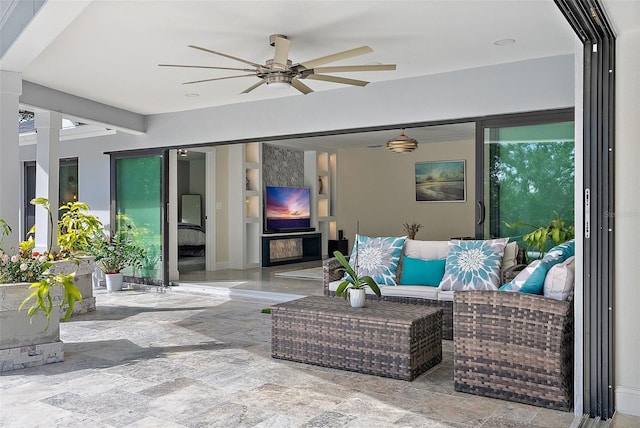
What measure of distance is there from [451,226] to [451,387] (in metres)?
7.59

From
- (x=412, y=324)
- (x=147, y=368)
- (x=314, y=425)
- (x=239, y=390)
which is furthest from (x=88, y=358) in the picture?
(x=412, y=324)

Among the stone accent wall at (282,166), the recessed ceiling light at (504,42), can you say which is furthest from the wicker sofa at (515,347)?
the stone accent wall at (282,166)

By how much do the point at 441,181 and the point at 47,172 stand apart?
7.17m

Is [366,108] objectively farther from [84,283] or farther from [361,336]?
[84,283]

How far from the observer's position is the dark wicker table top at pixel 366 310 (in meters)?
3.52

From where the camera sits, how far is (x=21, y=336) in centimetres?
385

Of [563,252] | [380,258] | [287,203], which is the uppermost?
[287,203]

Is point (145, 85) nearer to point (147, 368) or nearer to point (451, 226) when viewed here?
point (147, 368)

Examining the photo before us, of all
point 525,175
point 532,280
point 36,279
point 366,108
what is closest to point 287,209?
point 366,108

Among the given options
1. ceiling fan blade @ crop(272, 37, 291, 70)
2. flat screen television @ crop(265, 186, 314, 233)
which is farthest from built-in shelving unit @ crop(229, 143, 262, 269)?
ceiling fan blade @ crop(272, 37, 291, 70)

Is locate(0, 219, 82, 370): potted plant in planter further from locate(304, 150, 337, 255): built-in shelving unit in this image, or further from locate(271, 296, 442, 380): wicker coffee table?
locate(304, 150, 337, 255): built-in shelving unit

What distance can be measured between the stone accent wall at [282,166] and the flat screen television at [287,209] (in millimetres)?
219

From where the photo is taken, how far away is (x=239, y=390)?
3.32 metres

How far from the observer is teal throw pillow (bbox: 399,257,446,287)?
15.9 feet
